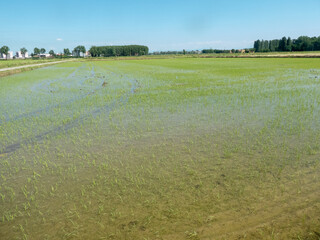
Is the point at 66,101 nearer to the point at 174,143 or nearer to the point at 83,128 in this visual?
the point at 83,128

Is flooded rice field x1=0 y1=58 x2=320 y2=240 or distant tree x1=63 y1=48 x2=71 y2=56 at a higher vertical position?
distant tree x1=63 y1=48 x2=71 y2=56

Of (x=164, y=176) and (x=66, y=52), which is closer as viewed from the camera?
(x=164, y=176)

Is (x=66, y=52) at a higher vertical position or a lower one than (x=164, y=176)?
higher

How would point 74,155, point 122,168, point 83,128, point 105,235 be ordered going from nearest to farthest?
point 105,235 < point 122,168 < point 74,155 < point 83,128

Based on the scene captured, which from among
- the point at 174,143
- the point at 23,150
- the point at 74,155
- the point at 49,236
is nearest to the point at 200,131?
the point at 174,143

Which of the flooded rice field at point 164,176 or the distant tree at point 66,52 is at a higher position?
the distant tree at point 66,52

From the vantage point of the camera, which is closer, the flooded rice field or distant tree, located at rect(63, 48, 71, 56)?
the flooded rice field

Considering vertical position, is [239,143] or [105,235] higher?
[239,143]

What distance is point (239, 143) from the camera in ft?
19.5

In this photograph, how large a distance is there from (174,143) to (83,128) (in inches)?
150

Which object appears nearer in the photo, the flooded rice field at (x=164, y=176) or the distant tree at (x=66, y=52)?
the flooded rice field at (x=164, y=176)

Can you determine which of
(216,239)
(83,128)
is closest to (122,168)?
(216,239)

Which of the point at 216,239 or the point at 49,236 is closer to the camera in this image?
the point at 216,239

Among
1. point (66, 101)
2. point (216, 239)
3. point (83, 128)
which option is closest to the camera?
point (216, 239)
